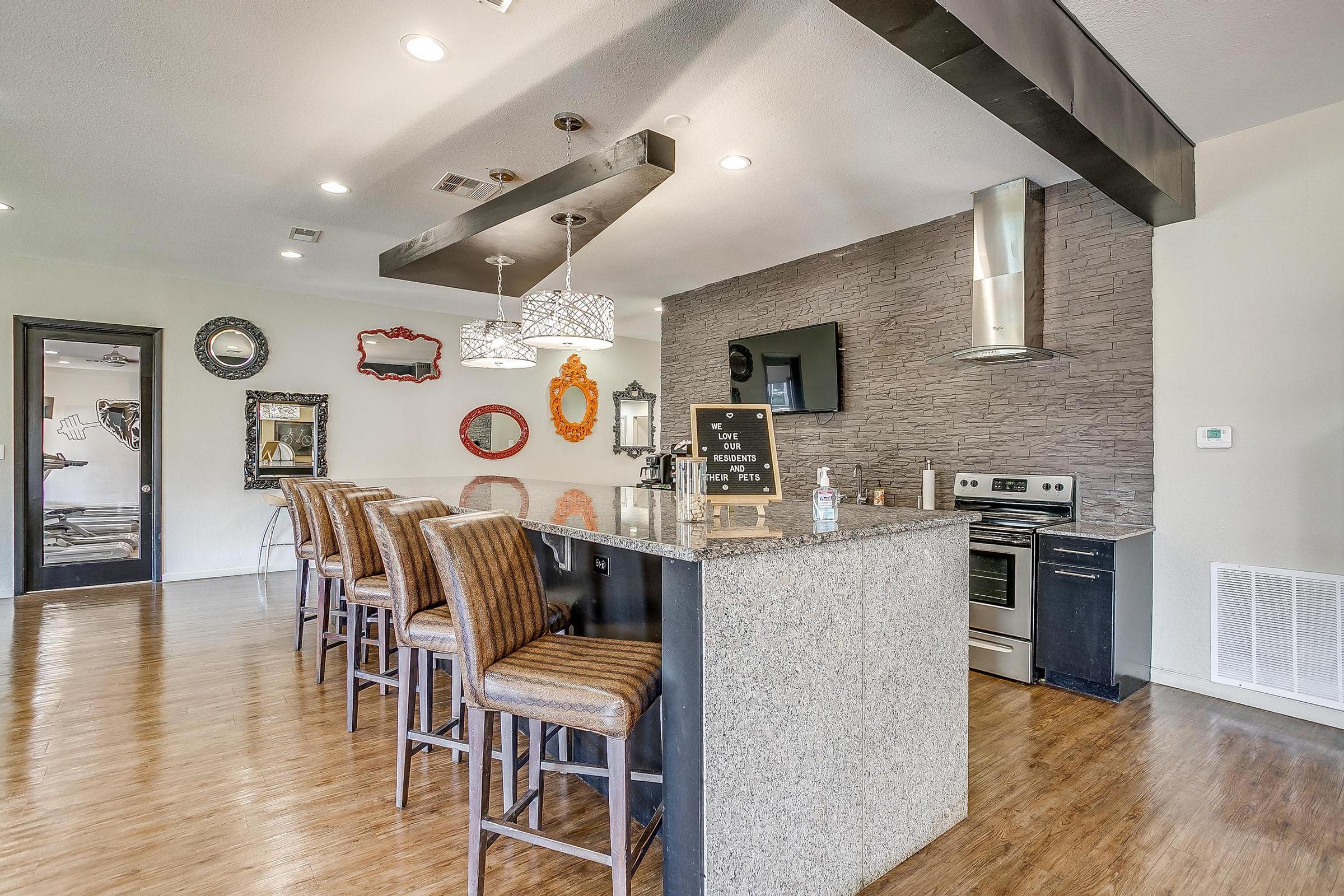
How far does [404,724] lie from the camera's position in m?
2.32

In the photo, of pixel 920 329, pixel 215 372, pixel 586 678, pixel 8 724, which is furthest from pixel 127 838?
pixel 215 372

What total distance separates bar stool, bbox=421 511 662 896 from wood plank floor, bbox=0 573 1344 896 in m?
0.30

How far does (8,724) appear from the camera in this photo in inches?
115

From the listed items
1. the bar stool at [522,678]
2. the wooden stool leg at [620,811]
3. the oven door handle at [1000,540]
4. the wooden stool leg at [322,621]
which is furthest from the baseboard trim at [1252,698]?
the wooden stool leg at [322,621]

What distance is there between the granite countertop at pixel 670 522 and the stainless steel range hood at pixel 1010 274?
193cm

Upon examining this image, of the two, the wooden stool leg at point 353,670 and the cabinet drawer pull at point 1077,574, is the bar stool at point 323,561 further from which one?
the cabinet drawer pull at point 1077,574

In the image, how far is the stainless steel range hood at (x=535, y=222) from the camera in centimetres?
272

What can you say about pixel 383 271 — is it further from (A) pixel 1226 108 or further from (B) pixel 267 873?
(A) pixel 1226 108

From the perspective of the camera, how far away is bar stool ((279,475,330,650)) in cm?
381

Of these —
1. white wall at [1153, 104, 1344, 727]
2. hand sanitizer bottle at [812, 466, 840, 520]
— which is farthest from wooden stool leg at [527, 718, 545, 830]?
white wall at [1153, 104, 1344, 727]

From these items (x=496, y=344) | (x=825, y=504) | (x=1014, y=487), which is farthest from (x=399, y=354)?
(x=825, y=504)

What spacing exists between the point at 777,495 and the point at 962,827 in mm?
1227

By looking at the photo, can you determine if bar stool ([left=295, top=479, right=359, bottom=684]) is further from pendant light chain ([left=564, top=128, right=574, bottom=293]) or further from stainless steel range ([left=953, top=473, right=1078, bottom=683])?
stainless steel range ([left=953, top=473, right=1078, bottom=683])

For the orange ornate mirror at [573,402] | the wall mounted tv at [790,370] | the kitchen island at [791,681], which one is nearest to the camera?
the kitchen island at [791,681]
